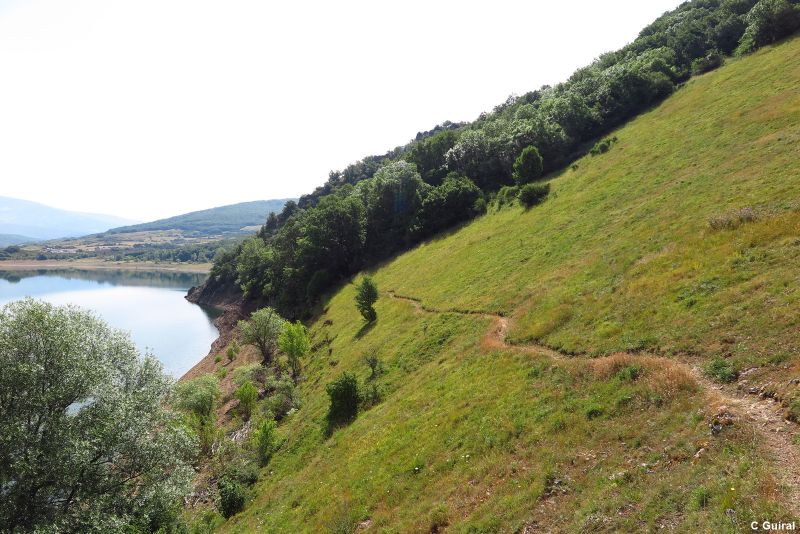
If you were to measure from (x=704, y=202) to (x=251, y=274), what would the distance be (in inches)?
4292

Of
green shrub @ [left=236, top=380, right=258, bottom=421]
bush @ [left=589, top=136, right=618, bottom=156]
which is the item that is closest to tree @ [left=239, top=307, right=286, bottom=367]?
green shrub @ [left=236, top=380, right=258, bottom=421]

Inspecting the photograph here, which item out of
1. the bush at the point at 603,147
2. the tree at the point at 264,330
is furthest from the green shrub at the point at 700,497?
the bush at the point at 603,147

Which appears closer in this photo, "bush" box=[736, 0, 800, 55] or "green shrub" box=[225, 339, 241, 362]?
"bush" box=[736, 0, 800, 55]

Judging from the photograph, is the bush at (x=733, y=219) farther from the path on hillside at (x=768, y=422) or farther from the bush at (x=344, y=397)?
the bush at (x=344, y=397)

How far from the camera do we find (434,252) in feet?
227

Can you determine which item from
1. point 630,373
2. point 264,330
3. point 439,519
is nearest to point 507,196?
point 264,330

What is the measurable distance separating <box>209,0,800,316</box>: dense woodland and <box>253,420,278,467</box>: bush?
4791 cm

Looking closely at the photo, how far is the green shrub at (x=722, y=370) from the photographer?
15.7 m

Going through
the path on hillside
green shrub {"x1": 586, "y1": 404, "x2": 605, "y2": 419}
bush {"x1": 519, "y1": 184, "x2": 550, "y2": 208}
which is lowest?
green shrub {"x1": 586, "y1": 404, "x2": 605, "y2": 419}

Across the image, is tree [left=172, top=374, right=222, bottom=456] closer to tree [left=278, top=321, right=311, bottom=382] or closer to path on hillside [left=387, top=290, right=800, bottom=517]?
tree [left=278, top=321, right=311, bottom=382]

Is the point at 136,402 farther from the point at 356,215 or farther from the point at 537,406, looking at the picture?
the point at 356,215

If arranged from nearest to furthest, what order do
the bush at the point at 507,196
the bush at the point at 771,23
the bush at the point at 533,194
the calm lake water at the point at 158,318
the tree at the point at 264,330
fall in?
1. the bush at the point at 533,194
2. the tree at the point at 264,330
3. the bush at the point at 771,23
4. the bush at the point at 507,196
5. the calm lake water at the point at 158,318

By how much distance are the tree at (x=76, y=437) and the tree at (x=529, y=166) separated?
66.8 metres

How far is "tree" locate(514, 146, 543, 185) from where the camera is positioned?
75000mm
